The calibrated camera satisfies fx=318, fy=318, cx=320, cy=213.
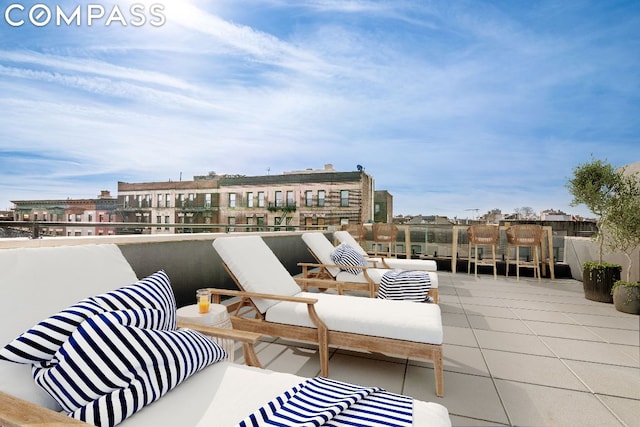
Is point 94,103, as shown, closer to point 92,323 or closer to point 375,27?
point 375,27

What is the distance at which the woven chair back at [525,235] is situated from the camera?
6.07 m

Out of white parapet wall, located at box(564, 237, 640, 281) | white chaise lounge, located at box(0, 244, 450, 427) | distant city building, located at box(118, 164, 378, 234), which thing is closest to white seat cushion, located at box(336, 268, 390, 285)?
white chaise lounge, located at box(0, 244, 450, 427)

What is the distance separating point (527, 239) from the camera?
6168mm

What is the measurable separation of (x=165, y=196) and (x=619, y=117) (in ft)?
102

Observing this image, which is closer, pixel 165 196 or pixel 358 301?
pixel 358 301

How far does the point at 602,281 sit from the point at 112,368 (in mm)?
5857

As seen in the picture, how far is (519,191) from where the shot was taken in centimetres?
2125

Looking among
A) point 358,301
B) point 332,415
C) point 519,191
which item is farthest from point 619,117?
point 332,415

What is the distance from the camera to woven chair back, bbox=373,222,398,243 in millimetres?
7387

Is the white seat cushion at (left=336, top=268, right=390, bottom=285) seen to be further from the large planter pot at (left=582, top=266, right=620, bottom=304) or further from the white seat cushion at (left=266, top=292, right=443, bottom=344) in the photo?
the large planter pot at (left=582, top=266, right=620, bottom=304)

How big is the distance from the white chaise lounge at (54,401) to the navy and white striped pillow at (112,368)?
0.06 metres

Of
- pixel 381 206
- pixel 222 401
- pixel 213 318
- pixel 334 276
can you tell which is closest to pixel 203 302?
pixel 213 318

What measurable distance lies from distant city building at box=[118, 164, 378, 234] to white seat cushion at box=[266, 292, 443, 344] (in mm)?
19980

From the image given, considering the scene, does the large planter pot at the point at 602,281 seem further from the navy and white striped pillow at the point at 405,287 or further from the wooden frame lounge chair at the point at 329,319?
the wooden frame lounge chair at the point at 329,319
